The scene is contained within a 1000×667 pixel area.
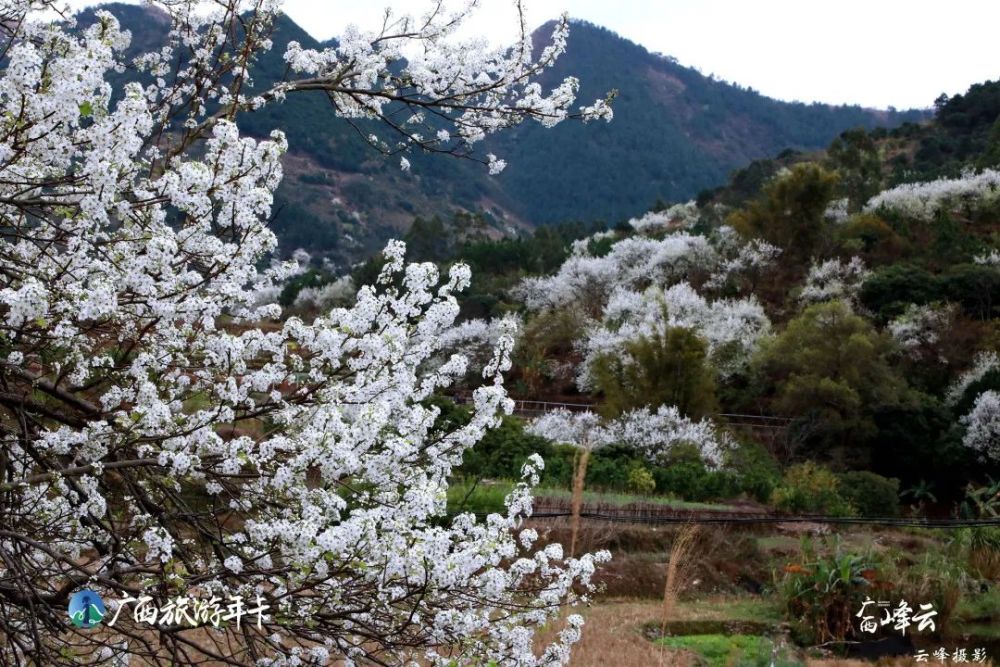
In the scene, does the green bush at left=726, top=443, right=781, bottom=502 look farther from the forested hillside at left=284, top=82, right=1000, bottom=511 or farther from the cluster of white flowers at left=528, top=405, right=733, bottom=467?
the cluster of white flowers at left=528, top=405, right=733, bottom=467

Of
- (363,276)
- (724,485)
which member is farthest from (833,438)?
(363,276)

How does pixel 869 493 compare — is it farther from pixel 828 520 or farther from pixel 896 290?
pixel 896 290

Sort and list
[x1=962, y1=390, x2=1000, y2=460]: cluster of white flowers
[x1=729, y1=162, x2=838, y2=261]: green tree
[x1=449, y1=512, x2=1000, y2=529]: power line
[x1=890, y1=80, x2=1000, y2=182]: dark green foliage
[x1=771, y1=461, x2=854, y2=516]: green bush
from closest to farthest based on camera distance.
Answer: [x1=449, y1=512, x2=1000, y2=529]: power line < [x1=771, y1=461, x2=854, y2=516]: green bush < [x1=962, y1=390, x2=1000, y2=460]: cluster of white flowers < [x1=729, y1=162, x2=838, y2=261]: green tree < [x1=890, y1=80, x2=1000, y2=182]: dark green foliage

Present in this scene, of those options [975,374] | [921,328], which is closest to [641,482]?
[975,374]

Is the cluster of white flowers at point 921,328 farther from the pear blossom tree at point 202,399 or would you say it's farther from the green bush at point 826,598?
the pear blossom tree at point 202,399

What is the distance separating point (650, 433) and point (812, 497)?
4475mm

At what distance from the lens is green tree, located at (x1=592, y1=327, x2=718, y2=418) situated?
21188 mm

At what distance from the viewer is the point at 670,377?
2147 cm

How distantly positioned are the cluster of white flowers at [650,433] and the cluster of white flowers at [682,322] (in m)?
3.58

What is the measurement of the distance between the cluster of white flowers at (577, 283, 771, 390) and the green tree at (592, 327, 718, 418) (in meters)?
1.59

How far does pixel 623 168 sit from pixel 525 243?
80.2 m

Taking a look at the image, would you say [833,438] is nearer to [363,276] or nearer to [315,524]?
[315,524]

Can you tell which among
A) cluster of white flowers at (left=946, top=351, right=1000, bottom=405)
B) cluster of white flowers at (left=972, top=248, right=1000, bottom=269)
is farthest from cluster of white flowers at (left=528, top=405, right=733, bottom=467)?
cluster of white flowers at (left=972, top=248, right=1000, bottom=269)

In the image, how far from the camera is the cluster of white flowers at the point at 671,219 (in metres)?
49.7
